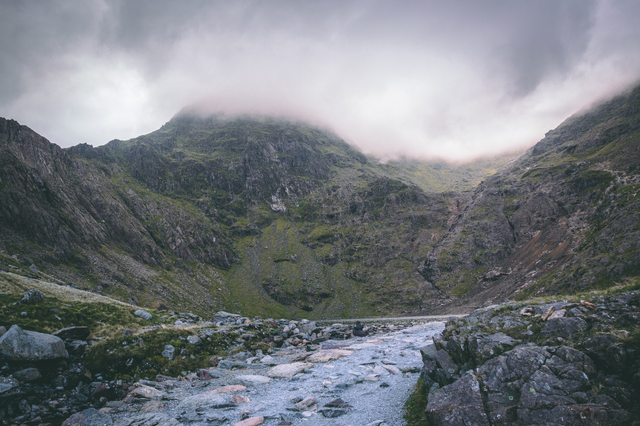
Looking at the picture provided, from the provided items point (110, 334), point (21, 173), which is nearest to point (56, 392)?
point (110, 334)

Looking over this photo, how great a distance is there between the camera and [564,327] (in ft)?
40.0

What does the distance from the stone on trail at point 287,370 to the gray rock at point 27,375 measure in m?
18.0

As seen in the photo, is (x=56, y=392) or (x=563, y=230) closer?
(x=56, y=392)

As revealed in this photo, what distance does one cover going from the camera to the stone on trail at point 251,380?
24.8 m

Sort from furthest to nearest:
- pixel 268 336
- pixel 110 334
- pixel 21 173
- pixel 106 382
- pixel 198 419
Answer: pixel 21 173 → pixel 268 336 → pixel 110 334 → pixel 106 382 → pixel 198 419

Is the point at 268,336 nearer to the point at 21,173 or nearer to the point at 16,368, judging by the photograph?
the point at 16,368

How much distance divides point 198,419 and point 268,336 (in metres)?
32.4

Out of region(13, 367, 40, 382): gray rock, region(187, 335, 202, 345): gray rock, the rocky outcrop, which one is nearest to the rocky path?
region(13, 367, 40, 382): gray rock

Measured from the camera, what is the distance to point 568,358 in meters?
10.8

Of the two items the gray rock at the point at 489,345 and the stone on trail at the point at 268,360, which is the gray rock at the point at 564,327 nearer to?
the gray rock at the point at 489,345

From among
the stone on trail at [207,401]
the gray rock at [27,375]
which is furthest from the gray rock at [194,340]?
the gray rock at [27,375]

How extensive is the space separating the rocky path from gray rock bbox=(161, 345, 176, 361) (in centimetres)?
347

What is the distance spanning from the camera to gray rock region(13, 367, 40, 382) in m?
16.8

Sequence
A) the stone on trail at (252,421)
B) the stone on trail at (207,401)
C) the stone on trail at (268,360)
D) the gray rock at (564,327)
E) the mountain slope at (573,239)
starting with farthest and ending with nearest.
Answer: the mountain slope at (573,239)
the stone on trail at (268,360)
the stone on trail at (207,401)
the stone on trail at (252,421)
the gray rock at (564,327)
